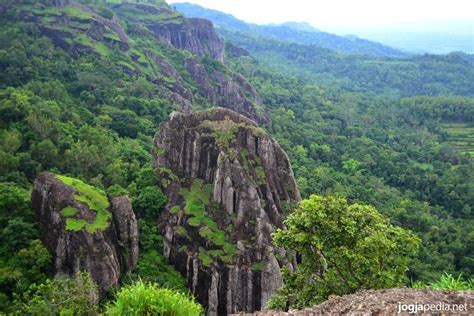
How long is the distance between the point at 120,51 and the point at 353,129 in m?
64.7

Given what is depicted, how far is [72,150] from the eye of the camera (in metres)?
49.9

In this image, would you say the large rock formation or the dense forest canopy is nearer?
the large rock formation

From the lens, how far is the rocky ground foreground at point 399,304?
11.3m

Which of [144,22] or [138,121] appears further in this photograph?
[144,22]

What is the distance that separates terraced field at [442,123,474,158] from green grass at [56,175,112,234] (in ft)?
340

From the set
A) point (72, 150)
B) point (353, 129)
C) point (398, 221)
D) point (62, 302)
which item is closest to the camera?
point (62, 302)

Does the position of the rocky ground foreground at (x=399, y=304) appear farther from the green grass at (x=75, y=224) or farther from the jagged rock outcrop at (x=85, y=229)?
the green grass at (x=75, y=224)

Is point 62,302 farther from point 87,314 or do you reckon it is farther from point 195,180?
point 195,180

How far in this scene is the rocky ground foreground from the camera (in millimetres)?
11289

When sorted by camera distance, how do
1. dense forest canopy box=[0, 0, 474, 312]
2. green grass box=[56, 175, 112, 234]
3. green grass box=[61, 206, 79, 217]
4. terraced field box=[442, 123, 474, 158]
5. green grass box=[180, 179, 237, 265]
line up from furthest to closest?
terraced field box=[442, 123, 474, 158]
dense forest canopy box=[0, 0, 474, 312]
green grass box=[180, 179, 237, 265]
green grass box=[61, 206, 79, 217]
green grass box=[56, 175, 112, 234]

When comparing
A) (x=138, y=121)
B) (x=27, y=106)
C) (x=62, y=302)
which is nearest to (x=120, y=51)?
(x=138, y=121)

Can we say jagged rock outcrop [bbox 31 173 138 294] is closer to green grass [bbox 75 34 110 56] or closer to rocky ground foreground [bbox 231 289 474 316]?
rocky ground foreground [bbox 231 289 474 316]

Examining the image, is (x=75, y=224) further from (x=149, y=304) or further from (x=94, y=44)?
(x=94, y=44)

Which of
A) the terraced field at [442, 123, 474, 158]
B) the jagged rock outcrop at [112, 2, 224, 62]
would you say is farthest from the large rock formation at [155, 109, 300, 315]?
the jagged rock outcrop at [112, 2, 224, 62]
